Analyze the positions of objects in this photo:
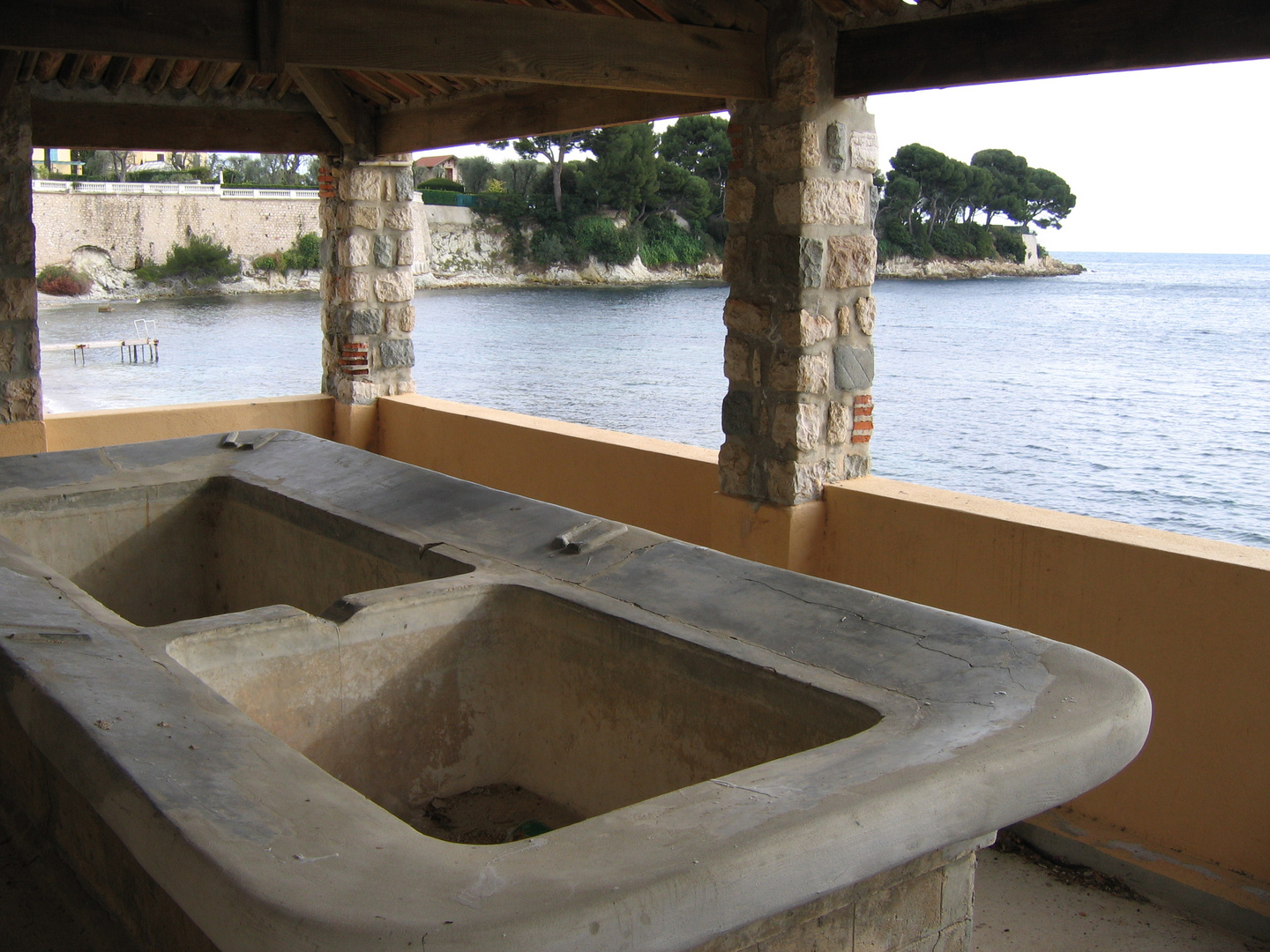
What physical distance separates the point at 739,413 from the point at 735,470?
0.21m

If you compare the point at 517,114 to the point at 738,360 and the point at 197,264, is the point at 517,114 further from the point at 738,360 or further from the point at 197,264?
the point at 197,264

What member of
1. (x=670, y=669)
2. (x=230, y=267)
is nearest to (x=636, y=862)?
(x=670, y=669)

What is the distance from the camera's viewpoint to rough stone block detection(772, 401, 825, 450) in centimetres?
372

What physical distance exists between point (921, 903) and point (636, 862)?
0.52 metres

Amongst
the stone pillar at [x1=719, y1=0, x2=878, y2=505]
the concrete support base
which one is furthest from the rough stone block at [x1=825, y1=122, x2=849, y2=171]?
the concrete support base

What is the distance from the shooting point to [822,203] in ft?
12.0

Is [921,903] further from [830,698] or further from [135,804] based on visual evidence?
[135,804]

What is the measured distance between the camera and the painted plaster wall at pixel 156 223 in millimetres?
32156

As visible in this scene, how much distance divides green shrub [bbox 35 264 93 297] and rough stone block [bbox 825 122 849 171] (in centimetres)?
3519

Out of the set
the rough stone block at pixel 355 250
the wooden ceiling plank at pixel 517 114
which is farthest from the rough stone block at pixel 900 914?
the rough stone block at pixel 355 250

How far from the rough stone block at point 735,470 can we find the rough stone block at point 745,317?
0.42 metres

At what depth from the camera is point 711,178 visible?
40.4 meters

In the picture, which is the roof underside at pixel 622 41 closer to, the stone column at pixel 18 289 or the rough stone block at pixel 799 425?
the stone column at pixel 18 289

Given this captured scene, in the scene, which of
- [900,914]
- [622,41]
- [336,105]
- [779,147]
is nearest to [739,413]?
[779,147]
